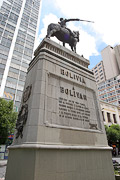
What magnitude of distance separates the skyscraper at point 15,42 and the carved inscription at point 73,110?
29590mm

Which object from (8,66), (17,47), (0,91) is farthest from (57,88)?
(17,47)

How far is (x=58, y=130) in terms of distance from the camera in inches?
213

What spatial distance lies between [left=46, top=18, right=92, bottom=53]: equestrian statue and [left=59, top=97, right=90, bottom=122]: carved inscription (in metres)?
5.23

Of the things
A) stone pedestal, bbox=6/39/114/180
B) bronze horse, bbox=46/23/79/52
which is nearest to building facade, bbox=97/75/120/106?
bronze horse, bbox=46/23/79/52

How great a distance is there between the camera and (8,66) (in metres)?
36.8

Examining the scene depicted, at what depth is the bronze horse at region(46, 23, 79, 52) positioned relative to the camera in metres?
9.11

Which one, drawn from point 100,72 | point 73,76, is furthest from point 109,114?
point 100,72

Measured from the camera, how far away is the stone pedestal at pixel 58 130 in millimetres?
4500

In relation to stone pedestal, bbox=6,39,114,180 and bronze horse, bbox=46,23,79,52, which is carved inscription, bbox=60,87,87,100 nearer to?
stone pedestal, bbox=6,39,114,180

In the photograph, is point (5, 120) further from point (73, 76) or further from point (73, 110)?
point (73, 110)

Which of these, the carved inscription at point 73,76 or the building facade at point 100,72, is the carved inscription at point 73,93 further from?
the building facade at point 100,72

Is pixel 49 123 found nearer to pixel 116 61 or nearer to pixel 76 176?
pixel 76 176

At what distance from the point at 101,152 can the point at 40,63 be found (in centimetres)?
584

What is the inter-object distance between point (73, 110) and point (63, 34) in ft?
21.4
